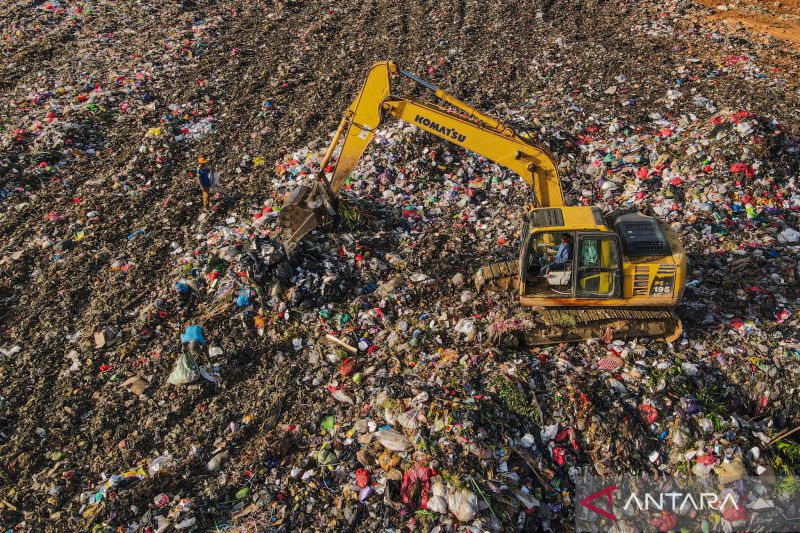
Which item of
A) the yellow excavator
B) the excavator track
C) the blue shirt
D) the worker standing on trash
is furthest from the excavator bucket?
the blue shirt

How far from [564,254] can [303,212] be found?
11.9 feet

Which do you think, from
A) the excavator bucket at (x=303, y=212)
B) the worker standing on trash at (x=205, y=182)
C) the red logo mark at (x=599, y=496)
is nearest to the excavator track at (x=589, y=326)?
the red logo mark at (x=599, y=496)

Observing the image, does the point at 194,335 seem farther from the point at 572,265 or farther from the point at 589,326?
the point at 589,326

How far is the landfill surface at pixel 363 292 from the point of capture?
5.54 metres

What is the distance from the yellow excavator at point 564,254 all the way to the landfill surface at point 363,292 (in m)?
0.33

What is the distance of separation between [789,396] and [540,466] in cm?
297

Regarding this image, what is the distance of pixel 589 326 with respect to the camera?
6.68 m

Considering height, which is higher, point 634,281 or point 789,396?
point 634,281

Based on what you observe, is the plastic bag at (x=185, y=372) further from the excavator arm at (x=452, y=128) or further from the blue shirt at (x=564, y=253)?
the blue shirt at (x=564, y=253)

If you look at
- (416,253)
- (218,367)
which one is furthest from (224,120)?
(218,367)

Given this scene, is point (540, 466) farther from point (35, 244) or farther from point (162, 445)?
point (35, 244)

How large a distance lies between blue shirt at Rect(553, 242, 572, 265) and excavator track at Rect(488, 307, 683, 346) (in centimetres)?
65

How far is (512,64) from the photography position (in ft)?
42.2

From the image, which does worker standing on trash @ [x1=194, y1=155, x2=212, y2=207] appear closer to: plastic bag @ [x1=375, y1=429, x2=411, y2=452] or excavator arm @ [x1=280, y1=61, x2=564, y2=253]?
excavator arm @ [x1=280, y1=61, x2=564, y2=253]
